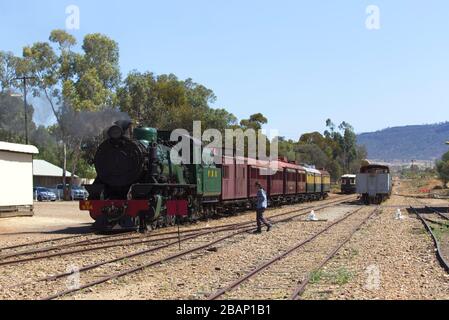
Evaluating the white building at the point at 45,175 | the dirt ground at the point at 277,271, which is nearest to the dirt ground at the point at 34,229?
the dirt ground at the point at 277,271

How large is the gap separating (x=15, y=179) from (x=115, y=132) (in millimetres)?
9157

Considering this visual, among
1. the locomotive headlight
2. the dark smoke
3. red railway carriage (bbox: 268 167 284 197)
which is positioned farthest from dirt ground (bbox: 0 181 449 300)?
the dark smoke

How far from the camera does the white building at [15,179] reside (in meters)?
25.2

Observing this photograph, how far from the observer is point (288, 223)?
2386 cm

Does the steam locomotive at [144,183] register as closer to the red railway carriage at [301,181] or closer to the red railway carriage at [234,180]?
the red railway carriage at [234,180]

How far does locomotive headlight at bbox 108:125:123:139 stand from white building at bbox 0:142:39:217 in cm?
786

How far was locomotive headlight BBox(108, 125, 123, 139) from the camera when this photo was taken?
749 inches

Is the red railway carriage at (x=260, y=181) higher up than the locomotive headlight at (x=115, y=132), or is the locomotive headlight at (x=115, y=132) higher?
the locomotive headlight at (x=115, y=132)

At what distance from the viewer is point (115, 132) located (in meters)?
19.1

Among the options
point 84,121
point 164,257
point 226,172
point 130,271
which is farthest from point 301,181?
point 130,271

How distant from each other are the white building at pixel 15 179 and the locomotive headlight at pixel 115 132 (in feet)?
25.8
